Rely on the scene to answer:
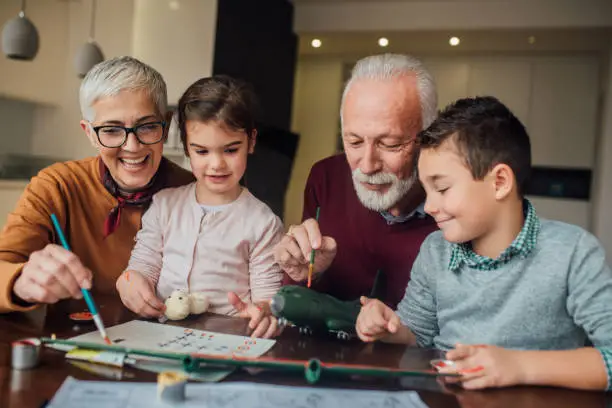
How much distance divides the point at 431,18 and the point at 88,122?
145 inches

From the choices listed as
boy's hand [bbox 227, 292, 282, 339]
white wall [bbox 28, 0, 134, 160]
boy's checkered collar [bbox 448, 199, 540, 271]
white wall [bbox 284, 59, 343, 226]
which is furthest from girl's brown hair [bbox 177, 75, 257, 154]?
white wall [bbox 284, 59, 343, 226]

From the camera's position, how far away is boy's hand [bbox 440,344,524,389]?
756 millimetres

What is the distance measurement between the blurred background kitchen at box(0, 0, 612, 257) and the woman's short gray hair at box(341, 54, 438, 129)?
75.0 inches

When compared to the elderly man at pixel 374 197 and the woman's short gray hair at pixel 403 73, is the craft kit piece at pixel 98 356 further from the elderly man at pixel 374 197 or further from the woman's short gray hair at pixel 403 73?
the woman's short gray hair at pixel 403 73

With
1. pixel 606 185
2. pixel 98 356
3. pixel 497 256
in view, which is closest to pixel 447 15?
pixel 606 185

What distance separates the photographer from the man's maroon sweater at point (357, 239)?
4.56ft

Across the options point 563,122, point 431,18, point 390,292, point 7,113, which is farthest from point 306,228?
point 563,122

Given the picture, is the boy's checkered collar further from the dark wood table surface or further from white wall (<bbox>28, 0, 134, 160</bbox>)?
white wall (<bbox>28, 0, 134, 160</bbox>)

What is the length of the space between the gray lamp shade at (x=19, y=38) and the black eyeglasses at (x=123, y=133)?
1.72 m

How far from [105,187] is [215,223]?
33cm

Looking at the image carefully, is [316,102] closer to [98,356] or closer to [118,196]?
[118,196]

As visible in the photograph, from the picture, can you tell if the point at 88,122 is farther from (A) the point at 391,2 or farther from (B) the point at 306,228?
(A) the point at 391,2

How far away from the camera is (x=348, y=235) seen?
1.48 meters

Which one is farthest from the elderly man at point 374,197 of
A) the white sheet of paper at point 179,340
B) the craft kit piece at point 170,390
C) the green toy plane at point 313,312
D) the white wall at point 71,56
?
the white wall at point 71,56
